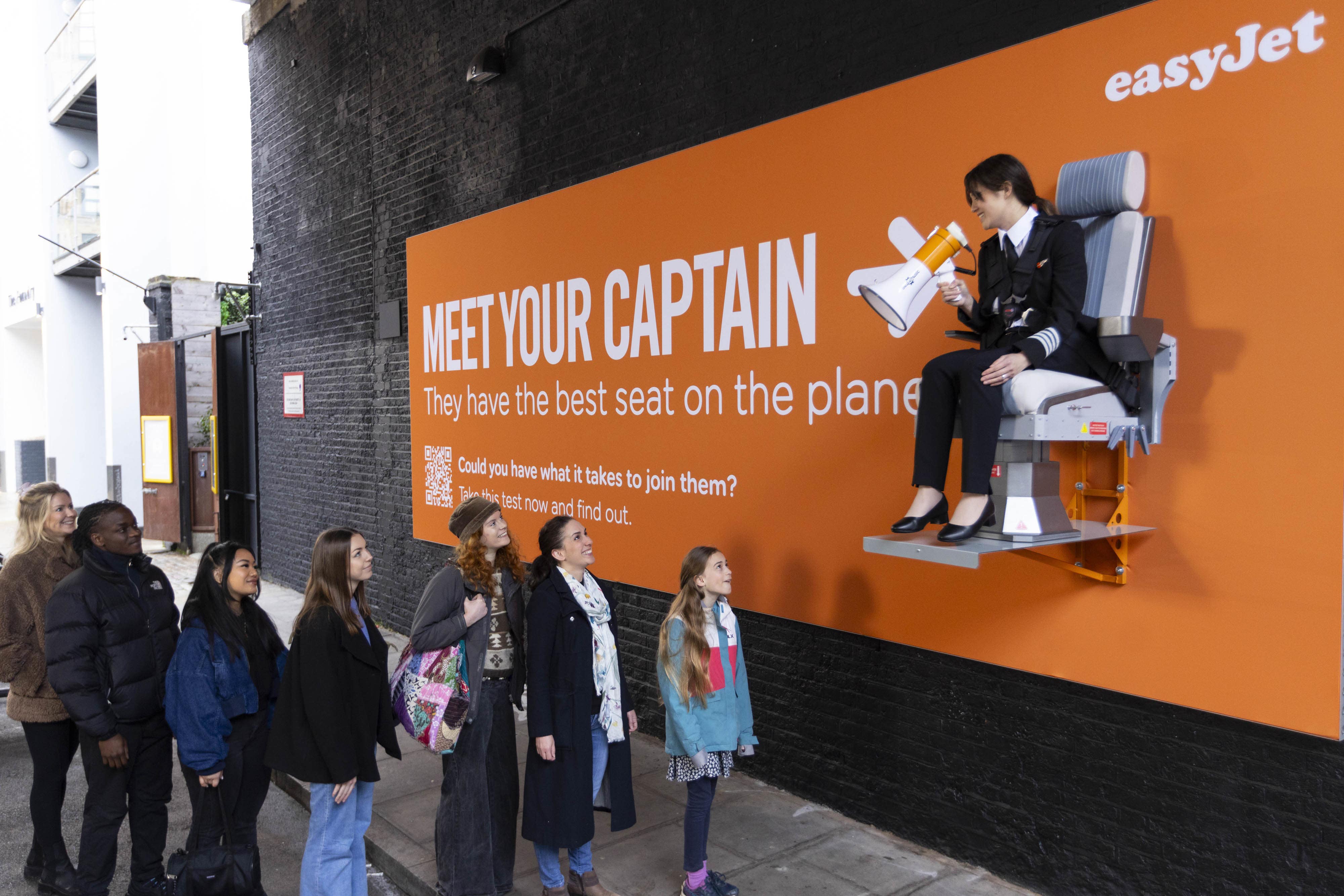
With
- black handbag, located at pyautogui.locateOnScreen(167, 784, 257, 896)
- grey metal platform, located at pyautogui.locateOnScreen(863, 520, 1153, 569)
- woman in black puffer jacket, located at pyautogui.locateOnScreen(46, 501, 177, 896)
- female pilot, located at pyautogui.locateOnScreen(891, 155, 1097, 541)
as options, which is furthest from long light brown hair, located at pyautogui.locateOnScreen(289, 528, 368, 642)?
female pilot, located at pyautogui.locateOnScreen(891, 155, 1097, 541)

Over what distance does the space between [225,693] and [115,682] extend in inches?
19.0

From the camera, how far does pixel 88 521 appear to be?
3.84 meters

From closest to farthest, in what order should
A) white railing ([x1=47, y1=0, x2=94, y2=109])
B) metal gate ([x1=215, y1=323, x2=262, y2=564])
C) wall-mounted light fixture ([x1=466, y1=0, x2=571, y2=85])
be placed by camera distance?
→ wall-mounted light fixture ([x1=466, y1=0, x2=571, y2=85]), metal gate ([x1=215, y1=323, x2=262, y2=564]), white railing ([x1=47, y1=0, x2=94, y2=109])

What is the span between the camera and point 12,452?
23.7 meters

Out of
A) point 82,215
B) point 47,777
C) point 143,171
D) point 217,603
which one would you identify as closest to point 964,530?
point 217,603

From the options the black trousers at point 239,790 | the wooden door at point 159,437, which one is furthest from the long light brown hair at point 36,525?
the wooden door at point 159,437

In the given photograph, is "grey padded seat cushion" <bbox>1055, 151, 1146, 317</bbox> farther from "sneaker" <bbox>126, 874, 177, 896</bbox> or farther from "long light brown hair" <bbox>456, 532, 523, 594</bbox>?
"sneaker" <bbox>126, 874, 177, 896</bbox>

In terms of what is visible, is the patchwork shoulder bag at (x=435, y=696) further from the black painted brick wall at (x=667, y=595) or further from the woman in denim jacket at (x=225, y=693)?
the black painted brick wall at (x=667, y=595)

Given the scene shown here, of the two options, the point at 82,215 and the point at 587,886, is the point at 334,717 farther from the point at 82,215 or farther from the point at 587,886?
the point at 82,215

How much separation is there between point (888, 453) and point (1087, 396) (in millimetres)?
1278

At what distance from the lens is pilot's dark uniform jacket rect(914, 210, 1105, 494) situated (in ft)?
9.32

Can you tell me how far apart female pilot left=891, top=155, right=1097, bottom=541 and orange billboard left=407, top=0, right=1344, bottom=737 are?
65cm

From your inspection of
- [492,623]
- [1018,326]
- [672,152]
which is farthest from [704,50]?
[492,623]

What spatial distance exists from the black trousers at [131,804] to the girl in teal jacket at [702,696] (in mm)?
2210
